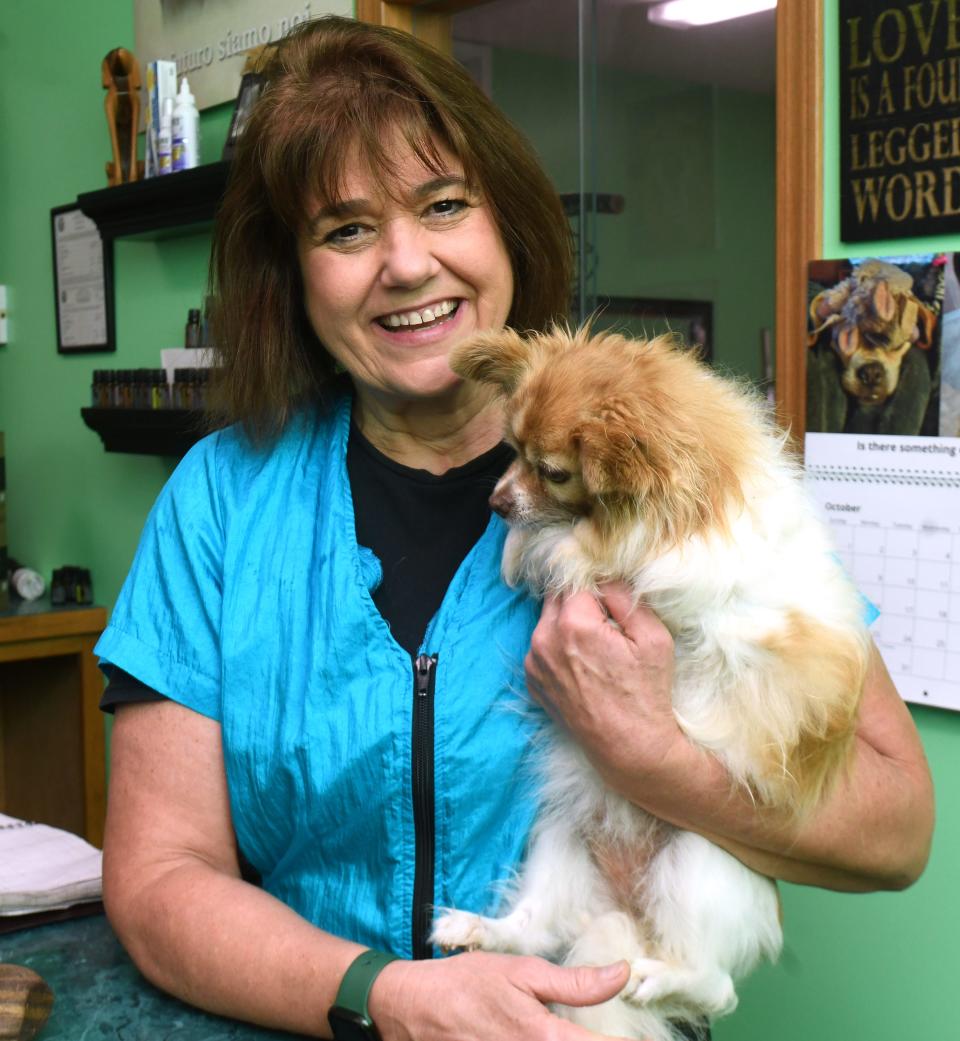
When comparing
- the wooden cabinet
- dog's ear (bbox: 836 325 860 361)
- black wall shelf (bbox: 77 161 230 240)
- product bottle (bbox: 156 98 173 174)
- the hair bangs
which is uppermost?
product bottle (bbox: 156 98 173 174)

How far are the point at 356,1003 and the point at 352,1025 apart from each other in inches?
0.9

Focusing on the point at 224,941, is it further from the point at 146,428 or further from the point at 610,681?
the point at 146,428

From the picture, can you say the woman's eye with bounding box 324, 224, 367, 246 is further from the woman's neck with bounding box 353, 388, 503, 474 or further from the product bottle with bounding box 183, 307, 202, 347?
the product bottle with bounding box 183, 307, 202, 347

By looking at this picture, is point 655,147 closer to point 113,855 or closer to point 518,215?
point 518,215

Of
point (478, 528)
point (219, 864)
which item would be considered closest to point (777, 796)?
point (478, 528)

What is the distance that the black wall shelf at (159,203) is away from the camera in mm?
3191

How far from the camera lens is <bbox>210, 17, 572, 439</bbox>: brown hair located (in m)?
1.53

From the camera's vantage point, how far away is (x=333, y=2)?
3182 millimetres

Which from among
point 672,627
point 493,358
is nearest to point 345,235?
point 493,358

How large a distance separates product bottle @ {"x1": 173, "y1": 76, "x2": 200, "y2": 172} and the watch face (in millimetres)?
2741

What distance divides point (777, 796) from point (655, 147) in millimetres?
1964

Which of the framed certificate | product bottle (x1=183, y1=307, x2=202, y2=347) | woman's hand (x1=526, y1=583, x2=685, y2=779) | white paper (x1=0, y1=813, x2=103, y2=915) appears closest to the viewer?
woman's hand (x1=526, y1=583, x2=685, y2=779)

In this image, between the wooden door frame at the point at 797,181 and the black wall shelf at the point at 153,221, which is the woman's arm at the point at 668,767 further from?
the black wall shelf at the point at 153,221

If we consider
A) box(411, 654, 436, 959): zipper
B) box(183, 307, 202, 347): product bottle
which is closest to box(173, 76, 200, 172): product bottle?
box(183, 307, 202, 347): product bottle
